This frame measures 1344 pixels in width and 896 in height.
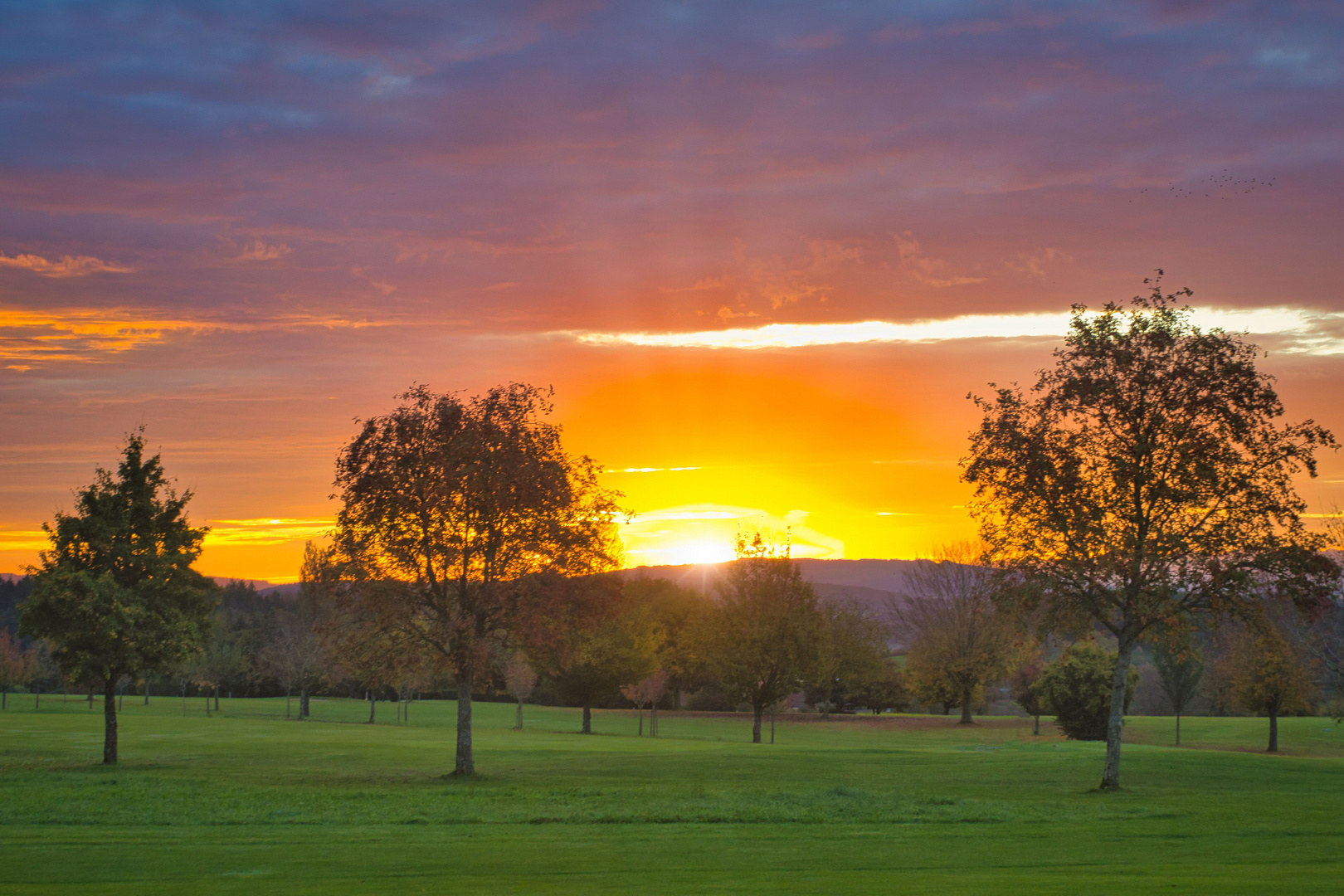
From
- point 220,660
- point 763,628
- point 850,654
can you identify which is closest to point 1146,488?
point 763,628

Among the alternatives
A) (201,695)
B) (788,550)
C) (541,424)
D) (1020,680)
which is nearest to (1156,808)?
(541,424)

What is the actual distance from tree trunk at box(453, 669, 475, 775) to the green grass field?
1.28 m

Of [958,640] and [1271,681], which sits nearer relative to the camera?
[1271,681]

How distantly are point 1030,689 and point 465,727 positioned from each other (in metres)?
44.0

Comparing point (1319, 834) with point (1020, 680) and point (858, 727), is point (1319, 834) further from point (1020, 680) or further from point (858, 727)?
point (1020, 680)

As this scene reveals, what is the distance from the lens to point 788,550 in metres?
68.1

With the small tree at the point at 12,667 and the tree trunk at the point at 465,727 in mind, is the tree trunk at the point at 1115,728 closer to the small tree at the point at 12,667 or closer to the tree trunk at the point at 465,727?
the tree trunk at the point at 465,727

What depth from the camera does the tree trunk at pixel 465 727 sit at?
119 ft

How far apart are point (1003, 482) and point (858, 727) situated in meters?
52.2

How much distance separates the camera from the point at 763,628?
213ft

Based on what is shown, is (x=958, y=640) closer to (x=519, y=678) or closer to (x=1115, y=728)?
(x=519, y=678)

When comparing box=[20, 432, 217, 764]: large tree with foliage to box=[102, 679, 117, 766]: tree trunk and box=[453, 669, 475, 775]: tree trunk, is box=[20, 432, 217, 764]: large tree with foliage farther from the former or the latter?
box=[453, 669, 475, 775]: tree trunk

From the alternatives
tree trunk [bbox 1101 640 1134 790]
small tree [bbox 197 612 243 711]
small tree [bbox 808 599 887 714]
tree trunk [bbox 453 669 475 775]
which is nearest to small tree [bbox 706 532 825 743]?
small tree [bbox 808 599 887 714]

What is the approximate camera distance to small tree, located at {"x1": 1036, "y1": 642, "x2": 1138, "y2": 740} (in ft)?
209
